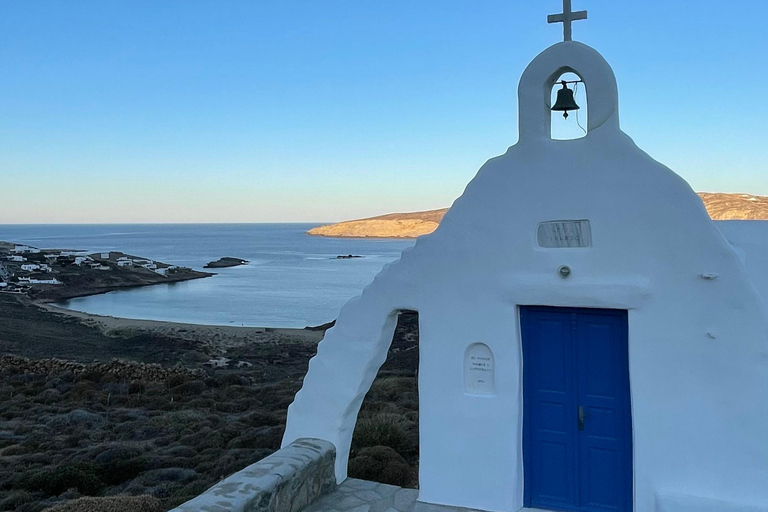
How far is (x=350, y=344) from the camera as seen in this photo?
5859 millimetres

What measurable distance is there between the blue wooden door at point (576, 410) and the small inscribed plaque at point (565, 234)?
57cm

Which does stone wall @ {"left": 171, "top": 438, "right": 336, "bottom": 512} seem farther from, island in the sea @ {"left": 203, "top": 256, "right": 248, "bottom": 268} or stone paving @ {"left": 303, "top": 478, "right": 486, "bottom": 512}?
island in the sea @ {"left": 203, "top": 256, "right": 248, "bottom": 268}

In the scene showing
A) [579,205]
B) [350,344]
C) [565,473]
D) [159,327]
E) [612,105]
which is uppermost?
[612,105]

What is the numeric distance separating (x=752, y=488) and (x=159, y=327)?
2921 centimetres

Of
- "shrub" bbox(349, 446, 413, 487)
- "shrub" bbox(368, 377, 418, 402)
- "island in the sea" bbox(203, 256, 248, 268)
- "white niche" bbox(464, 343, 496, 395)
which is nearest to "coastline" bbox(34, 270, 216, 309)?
"island in the sea" bbox(203, 256, 248, 268)

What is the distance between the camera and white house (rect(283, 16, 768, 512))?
4.58 metres

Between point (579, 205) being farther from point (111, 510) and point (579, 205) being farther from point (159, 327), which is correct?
point (159, 327)

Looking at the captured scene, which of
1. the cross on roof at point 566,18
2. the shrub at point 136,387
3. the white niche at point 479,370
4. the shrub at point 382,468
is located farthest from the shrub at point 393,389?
the cross on roof at point 566,18

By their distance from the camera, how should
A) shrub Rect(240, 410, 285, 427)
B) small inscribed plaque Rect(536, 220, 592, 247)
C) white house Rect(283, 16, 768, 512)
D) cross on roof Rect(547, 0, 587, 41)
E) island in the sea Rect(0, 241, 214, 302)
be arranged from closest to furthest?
white house Rect(283, 16, 768, 512)
small inscribed plaque Rect(536, 220, 592, 247)
cross on roof Rect(547, 0, 587, 41)
shrub Rect(240, 410, 285, 427)
island in the sea Rect(0, 241, 214, 302)

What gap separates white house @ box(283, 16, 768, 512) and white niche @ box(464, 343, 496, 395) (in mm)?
12

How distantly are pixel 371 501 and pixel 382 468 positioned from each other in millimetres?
2183

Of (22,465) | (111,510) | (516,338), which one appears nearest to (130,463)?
(22,465)

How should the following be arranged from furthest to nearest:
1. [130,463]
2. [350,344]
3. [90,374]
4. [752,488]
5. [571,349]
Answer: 1. [90,374]
2. [130,463]
3. [350,344]
4. [571,349]
5. [752,488]

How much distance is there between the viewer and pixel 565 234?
5070 millimetres
